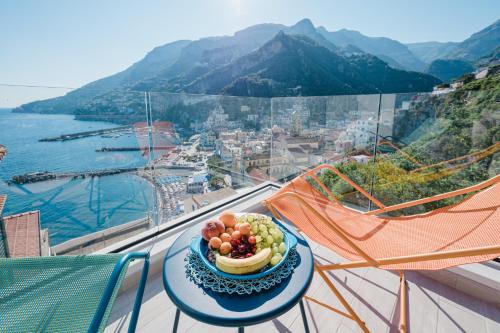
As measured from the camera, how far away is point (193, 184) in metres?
2.67

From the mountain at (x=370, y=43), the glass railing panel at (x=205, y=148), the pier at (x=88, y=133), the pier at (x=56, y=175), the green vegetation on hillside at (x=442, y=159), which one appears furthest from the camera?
the mountain at (x=370, y=43)

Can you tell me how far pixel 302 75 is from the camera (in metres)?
28.3

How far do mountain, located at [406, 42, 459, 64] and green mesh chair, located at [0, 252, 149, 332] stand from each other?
227 ft

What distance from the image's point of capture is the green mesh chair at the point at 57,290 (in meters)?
0.74

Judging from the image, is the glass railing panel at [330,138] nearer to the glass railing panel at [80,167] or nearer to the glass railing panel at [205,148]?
the glass railing panel at [205,148]

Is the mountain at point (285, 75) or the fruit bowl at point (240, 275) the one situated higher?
the mountain at point (285, 75)

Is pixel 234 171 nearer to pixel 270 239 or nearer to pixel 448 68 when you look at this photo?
pixel 270 239

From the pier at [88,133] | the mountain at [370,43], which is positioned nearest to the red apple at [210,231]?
the pier at [88,133]

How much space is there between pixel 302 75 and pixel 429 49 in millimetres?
55720

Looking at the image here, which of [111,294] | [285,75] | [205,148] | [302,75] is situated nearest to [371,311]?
[111,294]

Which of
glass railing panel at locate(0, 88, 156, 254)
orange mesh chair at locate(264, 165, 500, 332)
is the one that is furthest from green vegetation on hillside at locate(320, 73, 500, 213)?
glass railing panel at locate(0, 88, 156, 254)

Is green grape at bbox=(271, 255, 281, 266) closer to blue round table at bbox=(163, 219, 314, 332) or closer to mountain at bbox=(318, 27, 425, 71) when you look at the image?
blue round table at bbox=(163, 219, 314, 332)

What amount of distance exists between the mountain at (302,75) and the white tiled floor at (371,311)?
24.2 metres

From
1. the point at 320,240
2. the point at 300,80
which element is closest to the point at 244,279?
the point at 320,240
